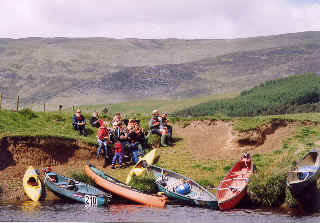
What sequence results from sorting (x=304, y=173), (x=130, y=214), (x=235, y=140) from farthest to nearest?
(x=235, y=140)
(x=304, y=173)
(x=130, y=214)

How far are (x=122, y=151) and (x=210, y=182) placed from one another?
7.40 m

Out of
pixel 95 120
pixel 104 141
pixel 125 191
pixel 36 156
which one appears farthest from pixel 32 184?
pixel 95 120

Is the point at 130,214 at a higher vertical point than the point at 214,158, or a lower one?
lower

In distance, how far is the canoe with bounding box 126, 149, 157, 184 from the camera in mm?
37344

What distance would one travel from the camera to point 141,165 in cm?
3944

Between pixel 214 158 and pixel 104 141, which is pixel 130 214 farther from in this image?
pixel 214 158

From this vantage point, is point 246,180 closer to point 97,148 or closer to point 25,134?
point 97,148

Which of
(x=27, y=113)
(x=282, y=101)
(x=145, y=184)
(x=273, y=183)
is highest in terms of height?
(x=282, y=101)

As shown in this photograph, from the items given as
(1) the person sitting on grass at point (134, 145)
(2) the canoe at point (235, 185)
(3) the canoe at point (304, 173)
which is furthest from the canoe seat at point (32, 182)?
(3) the canoe at point (304, 173)

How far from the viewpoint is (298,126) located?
4688cm

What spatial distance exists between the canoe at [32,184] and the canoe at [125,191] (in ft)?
10.4

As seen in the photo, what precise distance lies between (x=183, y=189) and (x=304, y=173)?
7033 millimetres

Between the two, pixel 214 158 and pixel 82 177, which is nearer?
pixel 82 177

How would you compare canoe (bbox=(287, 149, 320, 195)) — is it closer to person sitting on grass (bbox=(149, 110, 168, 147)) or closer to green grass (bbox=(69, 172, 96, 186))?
green grass (bbox=(69, 172, 96, 186))
